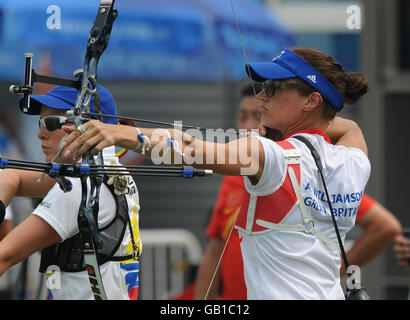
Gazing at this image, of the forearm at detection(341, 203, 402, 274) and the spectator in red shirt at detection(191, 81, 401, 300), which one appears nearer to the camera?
the spectator in red shirt at detection(191, 81, 401, 300)

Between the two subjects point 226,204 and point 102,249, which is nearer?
point 102,249

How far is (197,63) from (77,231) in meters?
5.28

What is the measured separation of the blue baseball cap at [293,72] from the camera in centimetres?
264

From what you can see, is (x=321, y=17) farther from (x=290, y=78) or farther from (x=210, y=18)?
(x=290, y=78)

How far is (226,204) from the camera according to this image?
4.43m

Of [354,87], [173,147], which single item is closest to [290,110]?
[354,87]

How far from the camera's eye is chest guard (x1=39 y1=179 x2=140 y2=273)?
2.74m

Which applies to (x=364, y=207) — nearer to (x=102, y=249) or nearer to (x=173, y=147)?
(x=102, y=249)

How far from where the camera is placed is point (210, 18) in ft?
22.4

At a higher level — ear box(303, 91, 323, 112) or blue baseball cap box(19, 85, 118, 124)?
blue baseball cap box(19, 85, 118, 124)

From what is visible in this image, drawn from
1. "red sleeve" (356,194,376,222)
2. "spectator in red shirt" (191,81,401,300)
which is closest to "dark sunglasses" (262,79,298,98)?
"spectator in red shirt" (191,81,401,300)

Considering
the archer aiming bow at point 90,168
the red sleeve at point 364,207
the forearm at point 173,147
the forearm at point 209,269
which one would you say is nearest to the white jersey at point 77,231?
the archer aiming bow at point 90,168
